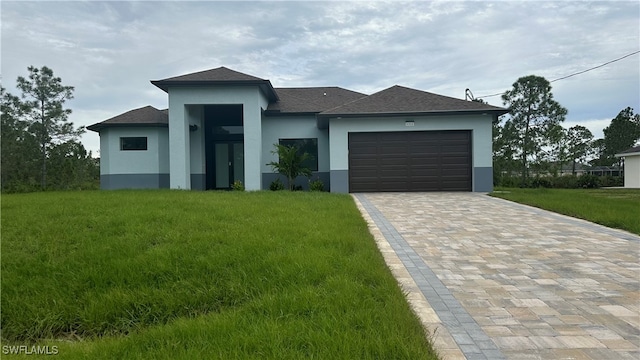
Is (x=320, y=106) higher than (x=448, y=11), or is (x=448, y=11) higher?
(x=448, y=11)

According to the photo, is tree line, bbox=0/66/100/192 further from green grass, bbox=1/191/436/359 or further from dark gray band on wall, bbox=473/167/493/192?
dark gray band on wall, bbox=473/167/493/192

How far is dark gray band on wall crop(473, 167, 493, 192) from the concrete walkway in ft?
20.9

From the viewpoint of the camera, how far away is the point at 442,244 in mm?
6184

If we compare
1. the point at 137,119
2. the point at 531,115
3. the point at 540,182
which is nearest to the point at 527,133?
the point at 531,115

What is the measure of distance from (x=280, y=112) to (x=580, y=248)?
13369mm

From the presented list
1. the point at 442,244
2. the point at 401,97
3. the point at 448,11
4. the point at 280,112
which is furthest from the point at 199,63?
the point at 442,244

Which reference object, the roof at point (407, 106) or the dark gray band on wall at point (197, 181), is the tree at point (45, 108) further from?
the roof at point (407, 106)

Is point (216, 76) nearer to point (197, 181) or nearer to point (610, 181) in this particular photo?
point (197, 181)

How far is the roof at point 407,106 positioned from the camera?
1438 cm

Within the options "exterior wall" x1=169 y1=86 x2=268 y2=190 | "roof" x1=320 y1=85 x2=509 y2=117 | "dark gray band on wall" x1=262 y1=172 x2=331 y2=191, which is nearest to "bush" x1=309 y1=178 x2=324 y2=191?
"dark gray band on wall" x1=262 y1=172 x2=331 y2=191

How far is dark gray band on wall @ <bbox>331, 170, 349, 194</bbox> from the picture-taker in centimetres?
1483

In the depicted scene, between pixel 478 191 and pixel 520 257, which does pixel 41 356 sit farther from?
pixel 478 191

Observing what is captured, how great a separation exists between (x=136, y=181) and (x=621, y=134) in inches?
1791

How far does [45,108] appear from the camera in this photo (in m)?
23.3
